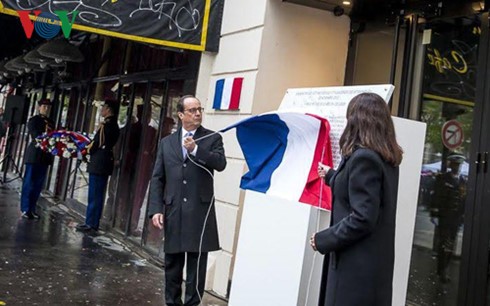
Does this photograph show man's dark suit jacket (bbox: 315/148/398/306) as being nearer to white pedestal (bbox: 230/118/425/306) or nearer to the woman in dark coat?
the woman in dark coat

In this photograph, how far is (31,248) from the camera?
6957 millimetres

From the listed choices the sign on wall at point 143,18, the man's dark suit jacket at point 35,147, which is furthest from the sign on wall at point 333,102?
the man's dark suit jacket at point 35,147

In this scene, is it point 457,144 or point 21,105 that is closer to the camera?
point 457,144

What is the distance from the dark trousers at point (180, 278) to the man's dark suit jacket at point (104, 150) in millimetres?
4432

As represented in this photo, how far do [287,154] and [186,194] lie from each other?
1059mm

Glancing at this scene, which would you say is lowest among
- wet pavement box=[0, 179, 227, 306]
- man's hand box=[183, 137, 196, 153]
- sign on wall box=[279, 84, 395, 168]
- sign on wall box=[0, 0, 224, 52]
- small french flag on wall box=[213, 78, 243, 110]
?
wet pavement box=[0, 179, 227, 306]

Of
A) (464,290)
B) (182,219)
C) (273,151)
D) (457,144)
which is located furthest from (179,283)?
(457,144)

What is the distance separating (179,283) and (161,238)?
2.69 metres

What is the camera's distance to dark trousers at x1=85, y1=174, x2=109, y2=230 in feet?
28.4

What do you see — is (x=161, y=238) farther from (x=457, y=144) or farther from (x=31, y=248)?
(x=457, y=144)

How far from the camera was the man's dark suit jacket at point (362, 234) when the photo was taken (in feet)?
9.27

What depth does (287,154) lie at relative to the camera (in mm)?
3904

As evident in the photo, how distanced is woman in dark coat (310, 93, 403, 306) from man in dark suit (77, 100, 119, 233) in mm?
6250

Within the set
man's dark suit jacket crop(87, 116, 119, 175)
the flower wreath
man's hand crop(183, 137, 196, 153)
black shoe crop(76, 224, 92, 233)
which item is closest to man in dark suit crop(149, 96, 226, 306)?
man's hand crop(183, 137, 196, 153)
